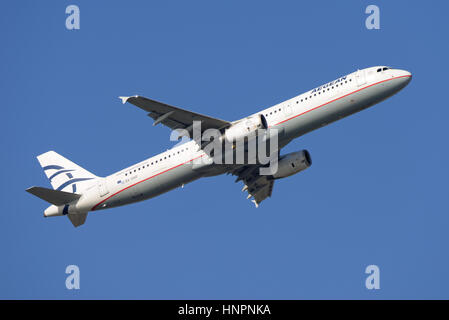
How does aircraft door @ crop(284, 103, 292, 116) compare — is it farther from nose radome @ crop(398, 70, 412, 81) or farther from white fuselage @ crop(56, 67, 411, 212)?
nose radome @ crop(398, 70, 412, 81)

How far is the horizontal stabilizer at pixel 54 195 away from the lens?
55594 mm

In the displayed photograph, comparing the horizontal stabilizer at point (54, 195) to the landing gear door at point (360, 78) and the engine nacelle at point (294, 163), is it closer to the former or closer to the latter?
the engine nacelle at point (294, 163)

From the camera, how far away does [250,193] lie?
2462 inches

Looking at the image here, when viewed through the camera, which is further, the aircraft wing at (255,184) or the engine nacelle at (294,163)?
the aircraft wing at (255,184)

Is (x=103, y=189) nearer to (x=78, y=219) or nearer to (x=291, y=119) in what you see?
(x=78, y=219)

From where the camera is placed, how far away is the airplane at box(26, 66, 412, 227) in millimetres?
52188

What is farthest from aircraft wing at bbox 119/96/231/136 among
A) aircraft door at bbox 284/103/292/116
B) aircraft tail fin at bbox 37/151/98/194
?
aircraft tail fin at bbox 37/151/98/194

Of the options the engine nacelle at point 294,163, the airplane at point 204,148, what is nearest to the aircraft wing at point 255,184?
the airplane at point 204,148

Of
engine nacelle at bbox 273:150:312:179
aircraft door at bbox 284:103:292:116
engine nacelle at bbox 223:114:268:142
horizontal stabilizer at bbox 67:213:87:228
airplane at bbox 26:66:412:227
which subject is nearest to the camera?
engine nacelle at bbox 223:114:268:142

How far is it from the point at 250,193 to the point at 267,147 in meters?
9.49

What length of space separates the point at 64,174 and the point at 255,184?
17209 mm

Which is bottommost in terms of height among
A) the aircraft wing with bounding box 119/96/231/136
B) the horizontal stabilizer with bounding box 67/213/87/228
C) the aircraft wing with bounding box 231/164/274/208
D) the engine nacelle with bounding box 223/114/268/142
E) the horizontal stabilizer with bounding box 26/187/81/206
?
the horizontal stabilizer with bounding box 67/213/87/228
